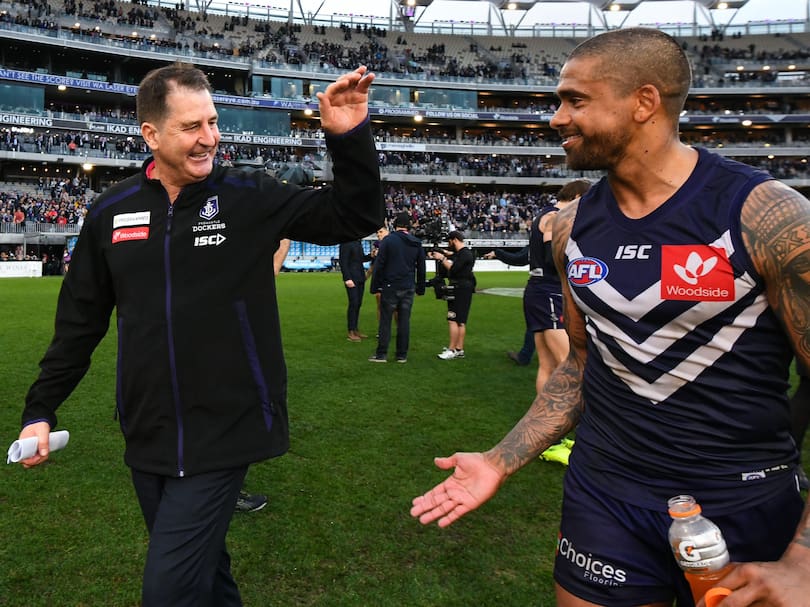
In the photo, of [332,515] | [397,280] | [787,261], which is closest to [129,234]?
[787,261]

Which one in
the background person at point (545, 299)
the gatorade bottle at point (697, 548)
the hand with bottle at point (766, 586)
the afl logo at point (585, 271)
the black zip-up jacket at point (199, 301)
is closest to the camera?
the hand with bottle at point (766, 586)

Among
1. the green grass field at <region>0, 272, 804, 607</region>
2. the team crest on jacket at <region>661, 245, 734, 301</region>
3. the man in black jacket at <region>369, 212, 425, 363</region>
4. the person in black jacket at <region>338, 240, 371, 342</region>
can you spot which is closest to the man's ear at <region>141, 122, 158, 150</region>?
the team crest on jacket at <region>661, 245, 734, 301</region>

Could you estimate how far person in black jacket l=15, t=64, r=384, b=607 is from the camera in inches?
84.7

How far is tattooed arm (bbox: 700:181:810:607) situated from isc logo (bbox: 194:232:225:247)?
168 cm

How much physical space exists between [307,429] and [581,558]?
4.39m

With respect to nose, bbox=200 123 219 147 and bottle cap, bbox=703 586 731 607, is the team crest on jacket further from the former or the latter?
nose, bbox=200 123 219 147

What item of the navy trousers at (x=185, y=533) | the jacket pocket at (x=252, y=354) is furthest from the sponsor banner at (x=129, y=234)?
the navy trousers at (x=185, y=533)

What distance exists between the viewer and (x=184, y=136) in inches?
91.5

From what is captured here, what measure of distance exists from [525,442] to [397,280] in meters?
7.33

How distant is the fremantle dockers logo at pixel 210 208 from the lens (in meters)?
2.32

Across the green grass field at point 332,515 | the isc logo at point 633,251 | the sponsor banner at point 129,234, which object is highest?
the sponsor banner at point 129,234

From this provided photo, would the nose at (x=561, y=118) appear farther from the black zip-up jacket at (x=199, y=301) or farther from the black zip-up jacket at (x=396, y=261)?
the black zip-up jacket at (x=396, y=261)

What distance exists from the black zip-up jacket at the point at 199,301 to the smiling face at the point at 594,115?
66cm

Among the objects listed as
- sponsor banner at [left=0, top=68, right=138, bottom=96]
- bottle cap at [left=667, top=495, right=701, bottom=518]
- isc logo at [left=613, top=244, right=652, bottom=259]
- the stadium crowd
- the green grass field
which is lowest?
the green grass field
